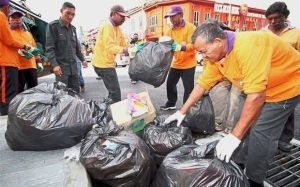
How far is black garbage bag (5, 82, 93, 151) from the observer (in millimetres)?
1844

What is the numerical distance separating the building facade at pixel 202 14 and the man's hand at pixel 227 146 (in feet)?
64.0

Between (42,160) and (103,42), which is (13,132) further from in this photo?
(103,42)

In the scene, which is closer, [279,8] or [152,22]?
[279,8]

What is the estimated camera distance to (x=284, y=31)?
2.69 metres

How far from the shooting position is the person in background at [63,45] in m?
3.01

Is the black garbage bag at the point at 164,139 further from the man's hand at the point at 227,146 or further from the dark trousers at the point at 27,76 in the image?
the dark trousers at the point at 27,76

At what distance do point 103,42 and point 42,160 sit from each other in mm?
1746

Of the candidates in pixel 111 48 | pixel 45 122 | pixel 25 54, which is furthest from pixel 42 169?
pixel 25 54

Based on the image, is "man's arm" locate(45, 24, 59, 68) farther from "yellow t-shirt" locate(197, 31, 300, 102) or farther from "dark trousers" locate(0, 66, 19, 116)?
"yellow t-shirt" locate(197, 31, 300, 102)

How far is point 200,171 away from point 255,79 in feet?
2.11

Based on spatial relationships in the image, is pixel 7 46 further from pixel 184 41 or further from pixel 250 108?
pixel 250 108

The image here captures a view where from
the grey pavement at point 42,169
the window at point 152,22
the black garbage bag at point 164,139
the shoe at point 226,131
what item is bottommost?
the shoe at point 226,131

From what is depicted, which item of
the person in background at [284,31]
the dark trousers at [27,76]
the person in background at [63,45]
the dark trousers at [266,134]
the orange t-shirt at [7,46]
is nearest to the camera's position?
the dark trousers at [266,134]

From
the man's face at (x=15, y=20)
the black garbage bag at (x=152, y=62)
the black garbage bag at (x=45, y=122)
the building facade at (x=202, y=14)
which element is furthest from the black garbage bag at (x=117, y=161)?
the building facade at (x=202, y=14)
